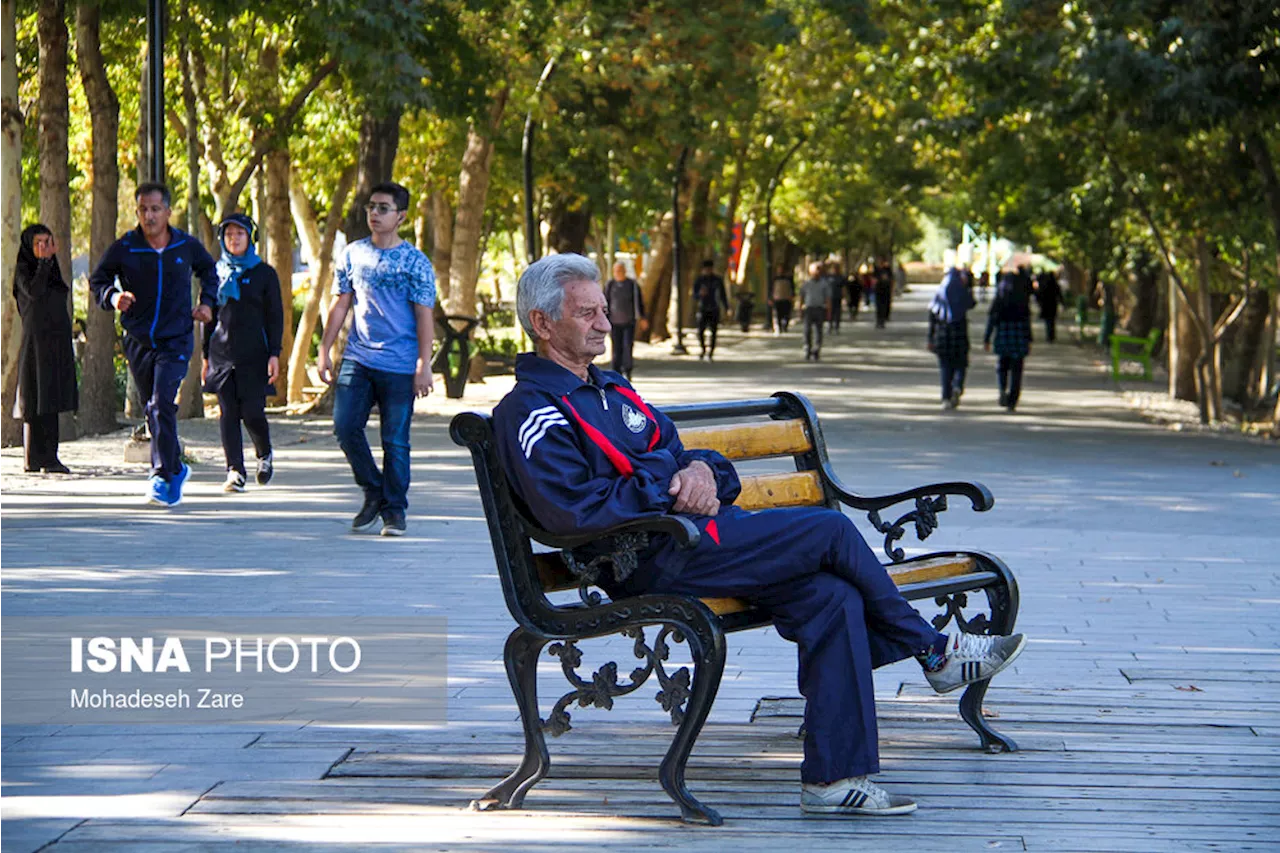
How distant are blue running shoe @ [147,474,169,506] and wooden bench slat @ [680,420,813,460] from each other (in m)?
6.34

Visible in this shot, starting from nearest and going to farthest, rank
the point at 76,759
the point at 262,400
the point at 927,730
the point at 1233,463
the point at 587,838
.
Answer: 1. the point at 587,838
2. the point at 76,759
3. the point at 927,730
4. the point at 262,400
5. the point at 1233,463

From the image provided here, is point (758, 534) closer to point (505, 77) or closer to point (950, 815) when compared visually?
point (950, 815)

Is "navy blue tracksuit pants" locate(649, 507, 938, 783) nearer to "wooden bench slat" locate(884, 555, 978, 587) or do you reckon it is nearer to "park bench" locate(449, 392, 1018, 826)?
"park bench" locate(449, 392, 1018, 826)

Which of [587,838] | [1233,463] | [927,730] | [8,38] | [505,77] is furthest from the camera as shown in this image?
[505,77]

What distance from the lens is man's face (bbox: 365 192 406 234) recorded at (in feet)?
34.0

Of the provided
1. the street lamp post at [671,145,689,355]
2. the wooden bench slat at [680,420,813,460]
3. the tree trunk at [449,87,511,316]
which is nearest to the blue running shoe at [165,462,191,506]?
the wooden bench slat at [680,420,813,460]

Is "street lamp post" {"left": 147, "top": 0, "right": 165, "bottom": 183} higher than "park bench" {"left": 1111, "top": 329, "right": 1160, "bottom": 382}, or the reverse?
"street lamp post" {"left": 147, "top": 0, "right": 165, "bottom": 183}

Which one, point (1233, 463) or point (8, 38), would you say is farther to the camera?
point (1233, 463)

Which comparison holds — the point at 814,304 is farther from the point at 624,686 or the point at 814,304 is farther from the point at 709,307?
the point at 624,686

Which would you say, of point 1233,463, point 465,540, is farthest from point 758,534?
point 1233,463

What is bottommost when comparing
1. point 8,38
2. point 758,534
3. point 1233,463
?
point 1233,463

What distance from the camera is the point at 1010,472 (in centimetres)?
1598

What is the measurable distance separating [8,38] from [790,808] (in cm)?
1277

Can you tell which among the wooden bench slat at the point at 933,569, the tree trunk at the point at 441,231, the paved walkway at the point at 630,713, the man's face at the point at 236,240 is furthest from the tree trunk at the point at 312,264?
the wooden bench slat at the point at 933,569
